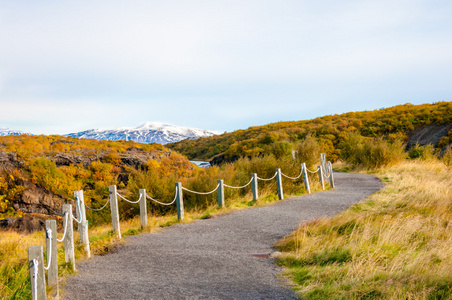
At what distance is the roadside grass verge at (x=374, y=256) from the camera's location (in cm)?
411

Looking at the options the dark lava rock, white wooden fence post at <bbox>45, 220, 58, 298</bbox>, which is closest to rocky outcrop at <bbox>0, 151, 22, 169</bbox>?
the dark lava rock

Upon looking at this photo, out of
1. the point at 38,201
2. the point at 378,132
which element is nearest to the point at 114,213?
the point at 38,201

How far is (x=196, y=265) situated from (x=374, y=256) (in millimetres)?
2725

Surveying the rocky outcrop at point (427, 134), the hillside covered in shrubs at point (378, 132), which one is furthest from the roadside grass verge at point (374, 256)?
the rocky outcrop at point (427, 134)

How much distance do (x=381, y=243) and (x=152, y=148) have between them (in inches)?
710

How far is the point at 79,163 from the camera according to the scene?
684 inches

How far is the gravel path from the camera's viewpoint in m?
4.62

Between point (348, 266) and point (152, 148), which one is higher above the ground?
point (152, 148)

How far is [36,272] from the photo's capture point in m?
3.94

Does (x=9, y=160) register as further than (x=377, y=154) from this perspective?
No

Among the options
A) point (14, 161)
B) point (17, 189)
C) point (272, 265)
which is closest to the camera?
point (272, 265)

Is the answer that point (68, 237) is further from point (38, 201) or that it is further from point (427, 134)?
point (427, 134)

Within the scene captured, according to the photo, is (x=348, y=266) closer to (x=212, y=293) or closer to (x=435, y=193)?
(x=212, y=293)

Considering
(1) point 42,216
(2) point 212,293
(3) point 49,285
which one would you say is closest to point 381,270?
(2) point 212,293
